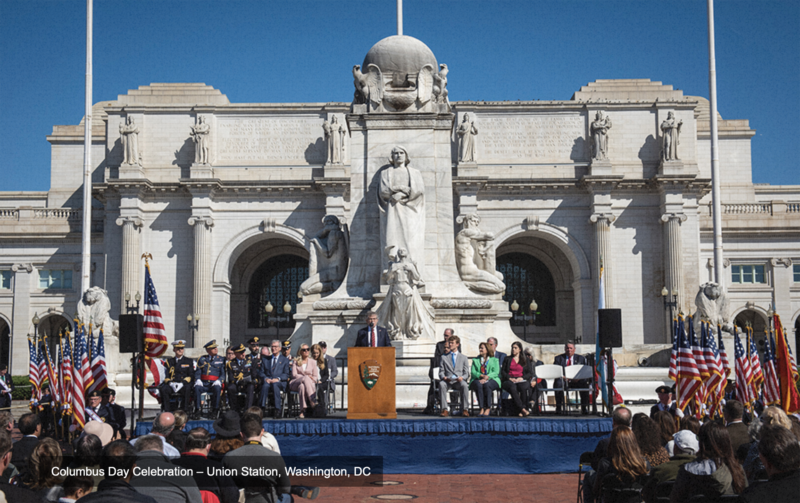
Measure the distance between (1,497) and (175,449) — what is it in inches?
102

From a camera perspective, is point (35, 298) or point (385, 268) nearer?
point (385, 268)

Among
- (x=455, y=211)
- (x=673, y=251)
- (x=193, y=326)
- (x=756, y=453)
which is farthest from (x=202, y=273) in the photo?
(x=756, y=453)

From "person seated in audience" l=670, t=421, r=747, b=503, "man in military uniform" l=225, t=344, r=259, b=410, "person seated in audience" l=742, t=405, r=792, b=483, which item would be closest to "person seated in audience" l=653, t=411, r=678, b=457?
"person seated in audience" l=742, t=405, r=792, b=483

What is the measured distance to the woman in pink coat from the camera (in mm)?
13359

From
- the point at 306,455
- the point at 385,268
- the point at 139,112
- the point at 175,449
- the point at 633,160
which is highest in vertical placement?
the point at 139,112

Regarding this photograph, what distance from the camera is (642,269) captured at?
50.9m

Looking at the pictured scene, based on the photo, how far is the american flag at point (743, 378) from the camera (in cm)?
1491

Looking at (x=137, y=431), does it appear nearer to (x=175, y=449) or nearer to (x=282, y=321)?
(x=175, y=449)

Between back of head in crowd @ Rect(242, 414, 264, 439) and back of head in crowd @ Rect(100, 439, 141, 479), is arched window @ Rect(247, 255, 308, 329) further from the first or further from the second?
back of head in crowd @ Rect(100, 439, 141, 479)

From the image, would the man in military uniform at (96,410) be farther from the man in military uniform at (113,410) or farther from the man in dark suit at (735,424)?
the man in dark suit at (735,424)

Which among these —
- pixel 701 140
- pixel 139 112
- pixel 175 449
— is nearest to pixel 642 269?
pixel 701 140

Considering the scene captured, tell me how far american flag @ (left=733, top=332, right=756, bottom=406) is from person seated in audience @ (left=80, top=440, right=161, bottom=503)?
12.0 metres

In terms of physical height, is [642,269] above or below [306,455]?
above

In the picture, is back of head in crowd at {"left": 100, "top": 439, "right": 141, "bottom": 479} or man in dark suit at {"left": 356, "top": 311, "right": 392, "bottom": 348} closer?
back of head in crowd at {"left": 100, "top": 439, "right": 141, "bottom": 479}
